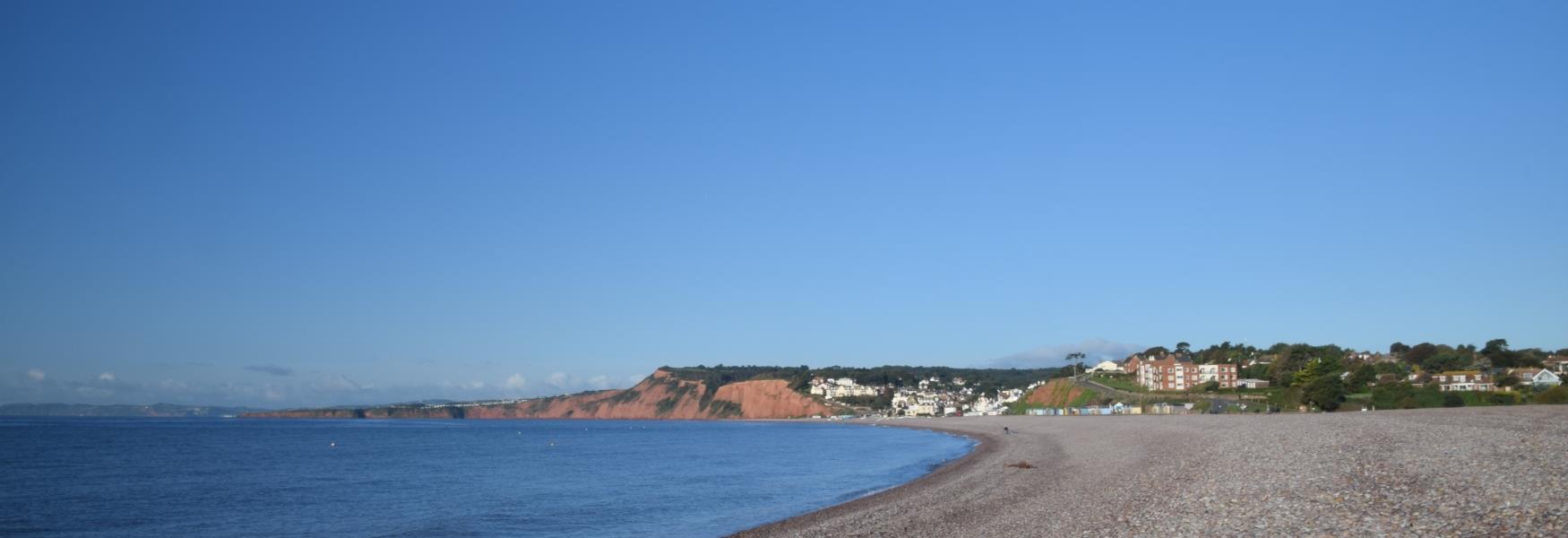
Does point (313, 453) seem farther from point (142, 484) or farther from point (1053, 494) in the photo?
point (1053, 494)

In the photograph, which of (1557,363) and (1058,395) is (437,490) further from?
(1557,363)

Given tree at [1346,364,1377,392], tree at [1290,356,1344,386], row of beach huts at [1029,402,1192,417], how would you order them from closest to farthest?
tree at [1346,364,1377,392] < tree at [1290,356,1344,386] < row of beach huts at [1029,402,1192,417]

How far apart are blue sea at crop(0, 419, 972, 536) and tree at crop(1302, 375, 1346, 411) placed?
90.8 feet

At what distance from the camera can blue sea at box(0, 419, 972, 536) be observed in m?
25.5

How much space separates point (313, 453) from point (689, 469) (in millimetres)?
32894

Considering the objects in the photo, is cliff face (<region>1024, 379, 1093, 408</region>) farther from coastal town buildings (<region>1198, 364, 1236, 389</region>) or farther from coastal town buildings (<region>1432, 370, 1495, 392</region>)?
coastal town buildings (<region>1432, 370, 1495, 392</region>)

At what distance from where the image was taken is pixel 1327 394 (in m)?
66.6

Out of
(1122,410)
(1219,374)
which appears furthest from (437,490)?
(1219,374)

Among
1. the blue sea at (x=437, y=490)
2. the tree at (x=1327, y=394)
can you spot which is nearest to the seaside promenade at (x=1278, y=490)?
the blue sea at (x=437, y=490)

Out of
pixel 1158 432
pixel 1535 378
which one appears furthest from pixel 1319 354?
pixel 1158 432

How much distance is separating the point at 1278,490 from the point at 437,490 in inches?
1115

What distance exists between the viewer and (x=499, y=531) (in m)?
24.2

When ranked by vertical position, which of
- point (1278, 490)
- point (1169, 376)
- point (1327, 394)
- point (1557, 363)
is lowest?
point (1278, 490)

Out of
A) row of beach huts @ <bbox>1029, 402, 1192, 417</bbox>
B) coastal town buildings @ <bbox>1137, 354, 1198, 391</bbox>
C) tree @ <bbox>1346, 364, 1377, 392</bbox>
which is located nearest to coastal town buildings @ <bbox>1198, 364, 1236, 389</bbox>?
coastal town buildings @ <bbox>1137, 354, 1198, 391</bbox>
